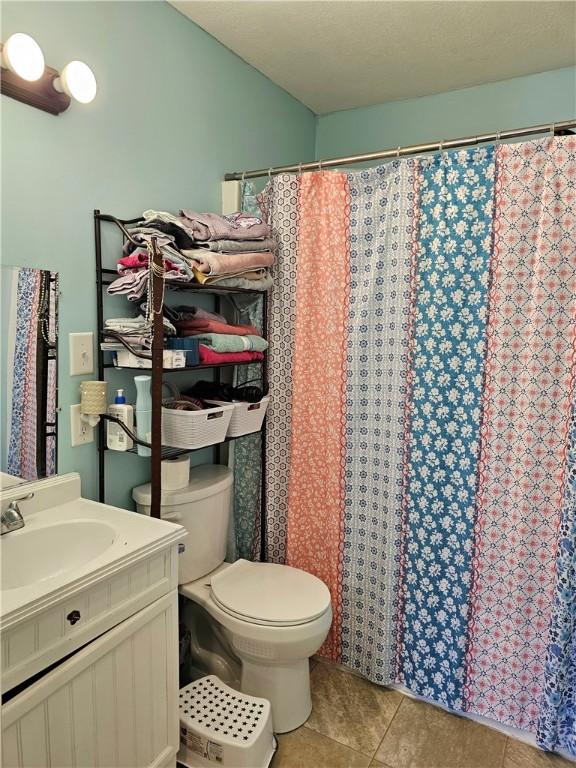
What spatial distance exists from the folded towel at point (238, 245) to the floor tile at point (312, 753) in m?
1.71

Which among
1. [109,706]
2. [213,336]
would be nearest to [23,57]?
[213,336]

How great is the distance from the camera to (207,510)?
1.94 metres

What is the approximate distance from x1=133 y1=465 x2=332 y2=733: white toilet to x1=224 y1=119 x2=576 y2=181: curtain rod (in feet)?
4.03

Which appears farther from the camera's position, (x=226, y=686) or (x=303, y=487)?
(x=303, y=487)

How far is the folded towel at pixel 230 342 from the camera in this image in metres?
1.85

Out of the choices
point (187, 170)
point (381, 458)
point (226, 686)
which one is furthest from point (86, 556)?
point (187, 170)

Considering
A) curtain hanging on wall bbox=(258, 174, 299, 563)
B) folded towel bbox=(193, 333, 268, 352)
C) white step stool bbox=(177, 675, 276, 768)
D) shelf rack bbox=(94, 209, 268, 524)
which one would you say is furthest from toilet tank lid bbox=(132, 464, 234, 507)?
white step stool bbox=(177, 675, 276, 768)

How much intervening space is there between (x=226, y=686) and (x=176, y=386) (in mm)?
1073

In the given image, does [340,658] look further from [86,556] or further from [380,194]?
[380,194]

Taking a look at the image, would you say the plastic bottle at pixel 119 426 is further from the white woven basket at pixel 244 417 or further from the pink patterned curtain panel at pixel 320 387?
the pink patterned curtain panel at pixel 320 387

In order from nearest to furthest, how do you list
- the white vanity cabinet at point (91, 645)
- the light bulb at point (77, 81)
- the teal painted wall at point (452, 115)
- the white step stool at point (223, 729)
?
the white vanity cabinet at point (91, 645)
the light bulb at point (77, 81)
the white step stool at point (223, 729)
the teal painted wall at point (452, 115)

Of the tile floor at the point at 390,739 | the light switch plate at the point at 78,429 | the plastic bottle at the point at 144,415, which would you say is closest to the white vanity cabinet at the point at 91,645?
the light switch plate at the point at 78,429

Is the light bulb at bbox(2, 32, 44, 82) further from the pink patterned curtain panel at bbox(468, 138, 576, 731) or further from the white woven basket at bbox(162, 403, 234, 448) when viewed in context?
the pink patterned curtain panel at bbox(468, 138, 576, 731)

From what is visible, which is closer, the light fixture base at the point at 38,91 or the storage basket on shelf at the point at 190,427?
the light fixture base at the point at 38,91
